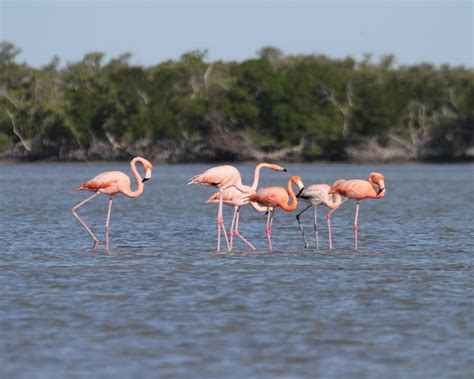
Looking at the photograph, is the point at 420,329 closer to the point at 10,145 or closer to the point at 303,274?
the point at 303,274

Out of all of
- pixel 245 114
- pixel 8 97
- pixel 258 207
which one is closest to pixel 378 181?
pixel 258 207

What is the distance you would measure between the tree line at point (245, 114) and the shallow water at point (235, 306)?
66.4 metres

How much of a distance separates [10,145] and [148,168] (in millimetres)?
75793

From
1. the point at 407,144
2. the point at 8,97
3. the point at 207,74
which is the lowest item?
the point at 407,144

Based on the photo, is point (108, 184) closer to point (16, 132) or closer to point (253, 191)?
point (253, 191)

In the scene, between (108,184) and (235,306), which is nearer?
(235,306)

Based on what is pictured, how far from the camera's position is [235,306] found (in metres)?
10.7

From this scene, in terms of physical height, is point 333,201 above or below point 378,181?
below

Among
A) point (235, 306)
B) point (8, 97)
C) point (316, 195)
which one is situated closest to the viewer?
point (235, 306)

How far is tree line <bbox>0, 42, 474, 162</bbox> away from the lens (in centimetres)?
8662

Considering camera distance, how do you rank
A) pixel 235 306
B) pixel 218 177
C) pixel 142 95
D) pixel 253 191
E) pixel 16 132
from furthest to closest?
pixel 142 95 → pixel 16 132 → pixel 253 191 → pixel 218 177 → pixel 235 306

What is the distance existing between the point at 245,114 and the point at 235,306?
247ft

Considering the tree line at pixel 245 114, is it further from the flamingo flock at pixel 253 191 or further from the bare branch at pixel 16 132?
the flamingo flock at pixel 253 191

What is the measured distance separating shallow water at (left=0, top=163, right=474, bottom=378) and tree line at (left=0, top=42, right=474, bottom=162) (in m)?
66.4
